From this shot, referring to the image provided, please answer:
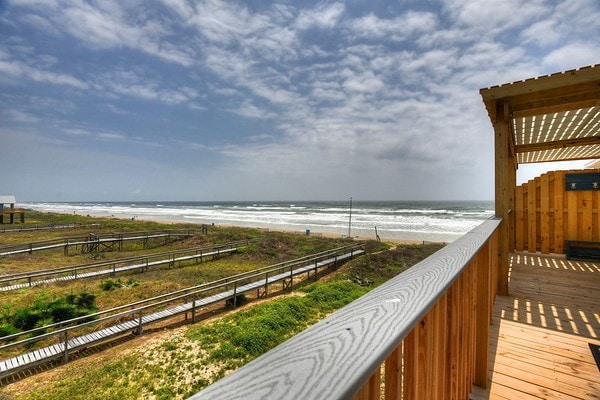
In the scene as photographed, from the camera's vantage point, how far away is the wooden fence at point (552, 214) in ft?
21.7

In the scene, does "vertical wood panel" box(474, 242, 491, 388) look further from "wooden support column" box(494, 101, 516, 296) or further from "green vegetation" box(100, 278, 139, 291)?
"green vegetation" box(100, 278, 139, 291)

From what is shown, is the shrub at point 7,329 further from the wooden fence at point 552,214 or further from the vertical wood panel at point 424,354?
the wooden fence at point 552,214

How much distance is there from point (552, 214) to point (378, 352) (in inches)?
349

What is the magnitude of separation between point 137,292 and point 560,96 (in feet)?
41.5

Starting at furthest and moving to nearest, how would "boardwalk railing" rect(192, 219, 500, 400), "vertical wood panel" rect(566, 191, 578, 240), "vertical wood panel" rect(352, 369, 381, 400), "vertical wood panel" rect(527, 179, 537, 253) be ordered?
1. "vertical wood panel" rect(527, 179, 537, 253)
2. "vertical wood panel" rect(566, 191, 578, 240)
3. "vertical wood panel" rect(352, 369, 381, 400)
4. "boardwalk railing" rect(192, 219, 500, 400)

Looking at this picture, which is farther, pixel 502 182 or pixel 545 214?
pixel 545 214

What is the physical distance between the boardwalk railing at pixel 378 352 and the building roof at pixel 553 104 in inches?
147

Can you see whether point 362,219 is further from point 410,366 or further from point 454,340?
point 410,366

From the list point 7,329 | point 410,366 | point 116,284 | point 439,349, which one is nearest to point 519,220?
point 439,349

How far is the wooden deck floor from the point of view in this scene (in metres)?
2.43

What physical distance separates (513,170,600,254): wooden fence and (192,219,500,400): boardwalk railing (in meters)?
7.35

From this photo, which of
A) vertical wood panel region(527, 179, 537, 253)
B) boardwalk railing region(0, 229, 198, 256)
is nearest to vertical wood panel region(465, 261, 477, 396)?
vertical wood panel region(527, 179, 537, 253)

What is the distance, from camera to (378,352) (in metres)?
0.65

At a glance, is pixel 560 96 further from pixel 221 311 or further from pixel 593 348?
pixel 221 311
